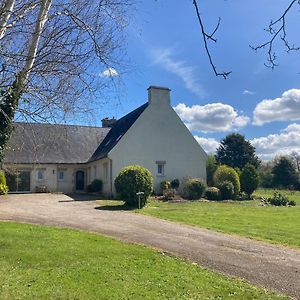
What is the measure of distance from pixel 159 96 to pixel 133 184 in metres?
12.5

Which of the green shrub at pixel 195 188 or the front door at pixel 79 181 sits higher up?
the front door at pixel 79 181

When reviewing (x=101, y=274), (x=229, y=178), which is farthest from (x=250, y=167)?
(x=101, y=274)

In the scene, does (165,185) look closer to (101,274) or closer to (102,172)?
(102,172)

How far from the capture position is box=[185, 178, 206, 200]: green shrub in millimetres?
29000

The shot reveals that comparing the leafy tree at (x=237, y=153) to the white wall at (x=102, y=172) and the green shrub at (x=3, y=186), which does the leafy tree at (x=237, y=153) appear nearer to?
the white wall at (x=102, y=172)

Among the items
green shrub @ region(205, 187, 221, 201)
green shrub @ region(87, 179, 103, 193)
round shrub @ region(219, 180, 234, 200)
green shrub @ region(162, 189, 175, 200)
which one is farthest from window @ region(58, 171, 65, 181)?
round shrub @ region(219, 180, 234, 200)

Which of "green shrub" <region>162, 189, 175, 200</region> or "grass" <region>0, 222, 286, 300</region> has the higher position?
"green shrub" <region>162, 189, 175, 200</region>

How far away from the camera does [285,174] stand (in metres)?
51.8

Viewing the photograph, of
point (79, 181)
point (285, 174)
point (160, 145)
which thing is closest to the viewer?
point (160, 145)

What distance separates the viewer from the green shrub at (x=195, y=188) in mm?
29000

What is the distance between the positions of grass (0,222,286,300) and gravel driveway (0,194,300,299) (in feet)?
1.87

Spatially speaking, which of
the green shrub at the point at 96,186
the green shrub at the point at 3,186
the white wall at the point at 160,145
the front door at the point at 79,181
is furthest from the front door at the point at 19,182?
the white wall at the point at 160,145

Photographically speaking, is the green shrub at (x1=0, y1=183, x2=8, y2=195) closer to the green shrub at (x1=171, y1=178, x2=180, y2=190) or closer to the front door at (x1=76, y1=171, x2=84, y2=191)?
the front door at (x1=76, y1=171, x2=84, y2=191)

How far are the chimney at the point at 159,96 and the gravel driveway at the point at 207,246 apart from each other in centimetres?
1600
